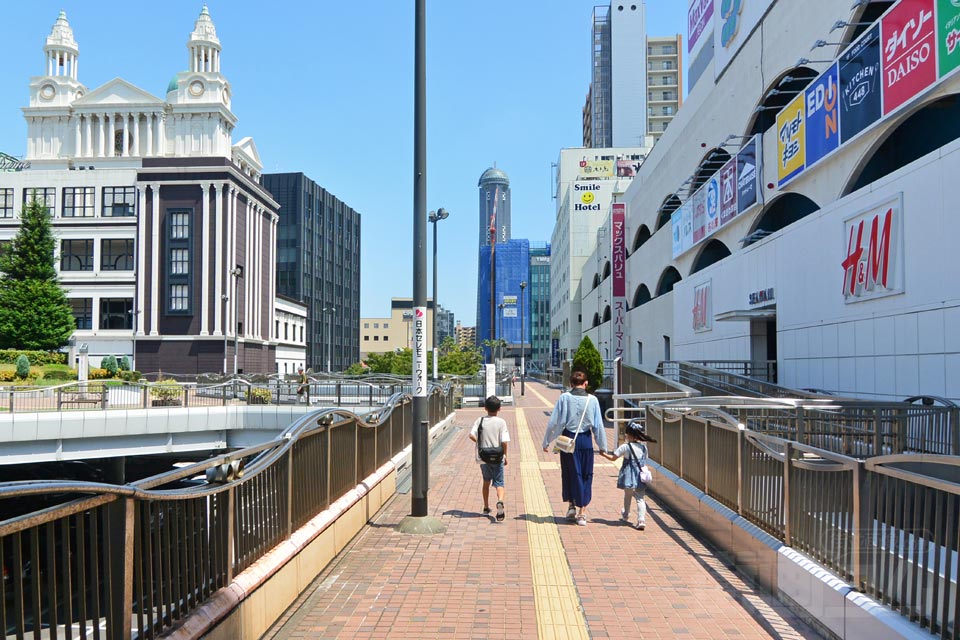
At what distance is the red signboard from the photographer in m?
15.4

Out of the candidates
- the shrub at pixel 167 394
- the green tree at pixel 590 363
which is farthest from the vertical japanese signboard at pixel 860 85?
A: the shrub at pixel 167 394

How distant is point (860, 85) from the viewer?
1848 cm

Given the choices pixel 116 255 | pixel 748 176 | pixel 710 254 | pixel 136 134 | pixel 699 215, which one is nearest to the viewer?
pixel 748 176

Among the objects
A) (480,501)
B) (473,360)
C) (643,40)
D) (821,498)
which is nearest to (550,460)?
(480,501)

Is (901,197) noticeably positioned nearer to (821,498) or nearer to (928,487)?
(821,498)

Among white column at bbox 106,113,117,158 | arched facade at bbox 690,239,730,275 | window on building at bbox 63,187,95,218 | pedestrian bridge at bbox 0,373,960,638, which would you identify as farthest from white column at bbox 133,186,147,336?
pedestrian bridge at bbox 0,373,960,638

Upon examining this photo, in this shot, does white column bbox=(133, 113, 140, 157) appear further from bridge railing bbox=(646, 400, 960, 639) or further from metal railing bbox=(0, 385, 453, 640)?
bridge railing bbox=(646, 400, 960, 639)

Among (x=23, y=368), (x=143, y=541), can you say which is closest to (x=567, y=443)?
(x=143, y=541)

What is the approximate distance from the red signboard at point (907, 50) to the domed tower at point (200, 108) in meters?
55.2

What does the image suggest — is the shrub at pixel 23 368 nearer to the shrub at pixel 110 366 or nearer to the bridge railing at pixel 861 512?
the shrub at pixel 110 366

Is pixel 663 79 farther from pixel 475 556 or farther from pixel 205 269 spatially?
pixel 475 556

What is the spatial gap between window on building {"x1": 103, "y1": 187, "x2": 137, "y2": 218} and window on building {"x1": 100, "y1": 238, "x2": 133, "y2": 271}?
82.6 inches

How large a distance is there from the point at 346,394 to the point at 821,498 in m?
24.4

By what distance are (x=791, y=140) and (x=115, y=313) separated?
51.4m
